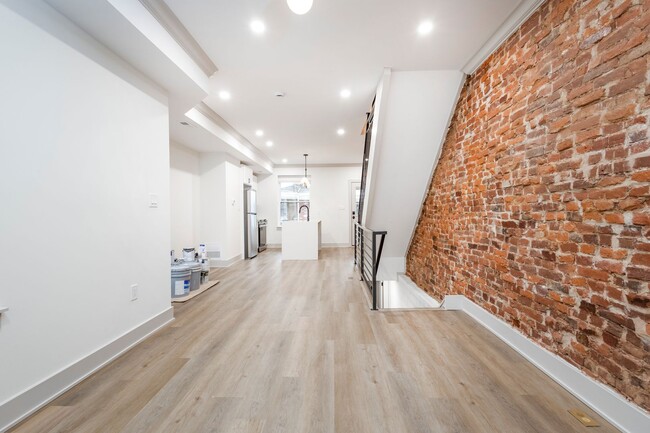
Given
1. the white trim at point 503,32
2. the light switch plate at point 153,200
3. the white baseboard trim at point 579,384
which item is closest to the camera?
the white baseboard trim at point 579,384

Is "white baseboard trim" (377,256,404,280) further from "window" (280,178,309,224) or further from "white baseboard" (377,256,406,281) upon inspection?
"window" (280,178,309,224)

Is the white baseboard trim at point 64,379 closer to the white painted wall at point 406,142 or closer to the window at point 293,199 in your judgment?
the white painted wall at point 406,142

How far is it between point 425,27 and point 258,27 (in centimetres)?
147

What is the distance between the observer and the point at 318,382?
165 cm

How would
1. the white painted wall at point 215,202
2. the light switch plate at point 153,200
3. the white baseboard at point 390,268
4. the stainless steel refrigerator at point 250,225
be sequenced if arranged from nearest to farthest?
the light switch plate at point 153,200 → the white baseboard at point 390,268 → the white painted wall at point 215,202 → the stainless steel refrigerator at point 250,225

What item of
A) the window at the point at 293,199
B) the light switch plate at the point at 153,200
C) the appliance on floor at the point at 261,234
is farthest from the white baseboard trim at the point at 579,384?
the window at the point at 293,199

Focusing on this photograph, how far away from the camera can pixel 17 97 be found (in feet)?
4.52

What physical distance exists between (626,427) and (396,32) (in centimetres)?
304

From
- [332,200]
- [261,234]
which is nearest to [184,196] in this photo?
[261,234]

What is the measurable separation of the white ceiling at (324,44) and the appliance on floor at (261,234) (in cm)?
409

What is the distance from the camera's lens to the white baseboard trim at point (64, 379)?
1325mm

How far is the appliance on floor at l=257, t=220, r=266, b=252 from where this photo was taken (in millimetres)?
7344

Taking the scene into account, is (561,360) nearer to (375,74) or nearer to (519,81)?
(519,81)

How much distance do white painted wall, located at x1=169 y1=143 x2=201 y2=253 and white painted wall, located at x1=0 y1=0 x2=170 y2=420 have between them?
2.51 metres
